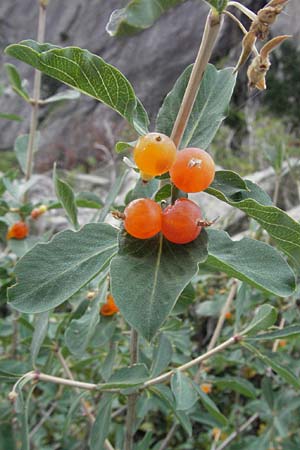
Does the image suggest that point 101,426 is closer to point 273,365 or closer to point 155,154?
point 273,365

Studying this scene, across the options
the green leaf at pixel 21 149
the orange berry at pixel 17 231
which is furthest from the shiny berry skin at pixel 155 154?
the green leaf at pixel 21 149

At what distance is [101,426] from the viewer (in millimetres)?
728

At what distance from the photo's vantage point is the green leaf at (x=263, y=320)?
727 mm

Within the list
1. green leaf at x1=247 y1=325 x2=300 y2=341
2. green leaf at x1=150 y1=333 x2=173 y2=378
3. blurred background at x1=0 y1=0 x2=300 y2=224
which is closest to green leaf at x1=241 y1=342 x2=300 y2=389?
green leaf at x1=247 y1=325 x2=300 y2=341

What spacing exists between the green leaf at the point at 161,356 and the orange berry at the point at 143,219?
39 centimetres

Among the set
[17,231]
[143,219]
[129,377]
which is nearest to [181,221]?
[143,219]

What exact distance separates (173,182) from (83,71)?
14cm

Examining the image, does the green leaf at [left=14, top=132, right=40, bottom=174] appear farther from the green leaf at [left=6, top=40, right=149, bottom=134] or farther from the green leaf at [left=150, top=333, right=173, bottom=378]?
the green leaf at [left=6, top=40, right=149, bottom=134]

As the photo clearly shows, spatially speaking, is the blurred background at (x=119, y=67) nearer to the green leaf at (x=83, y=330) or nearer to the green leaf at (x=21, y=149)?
the green leaf at (x=21, y=149)

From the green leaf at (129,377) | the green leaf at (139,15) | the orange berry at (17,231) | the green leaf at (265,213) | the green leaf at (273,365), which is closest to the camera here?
the green leaf at (139,15)

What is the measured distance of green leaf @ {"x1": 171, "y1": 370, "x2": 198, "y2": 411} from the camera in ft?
2.33

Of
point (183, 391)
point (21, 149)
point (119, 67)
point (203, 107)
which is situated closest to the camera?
point (203, 107)

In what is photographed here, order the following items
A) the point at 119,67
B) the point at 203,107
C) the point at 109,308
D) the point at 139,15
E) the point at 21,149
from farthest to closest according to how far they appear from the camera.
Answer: the point at 119,67 → the point at 21,149 → the point at 109,308 → the point at 203,107 → the point at 139,15

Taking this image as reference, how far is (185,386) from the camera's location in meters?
0.73
